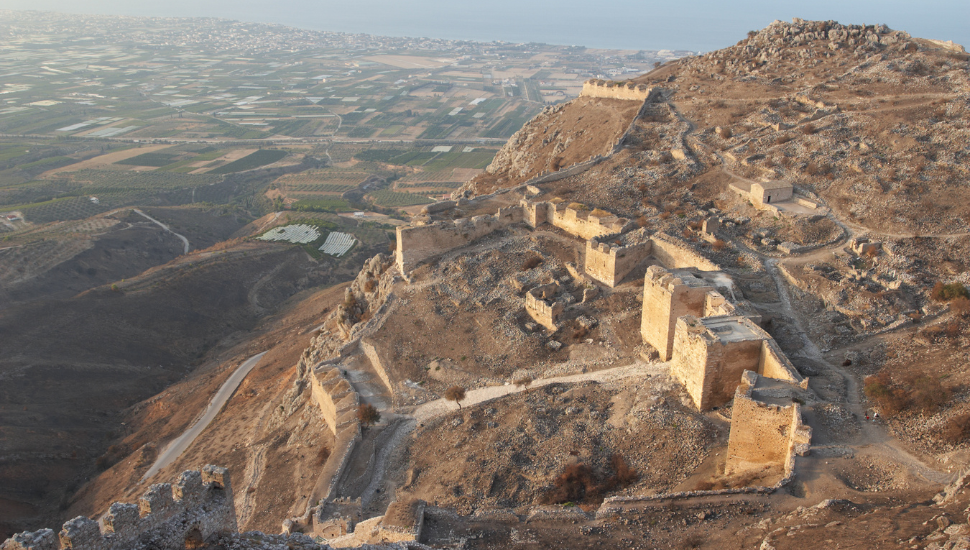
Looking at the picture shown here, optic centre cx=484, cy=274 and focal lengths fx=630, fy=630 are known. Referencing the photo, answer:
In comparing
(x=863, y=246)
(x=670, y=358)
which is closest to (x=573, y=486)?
(x=670, y=358)

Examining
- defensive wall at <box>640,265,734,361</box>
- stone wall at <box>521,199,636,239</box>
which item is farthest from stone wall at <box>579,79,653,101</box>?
defensive wall at <box>640,265,734,361</box>

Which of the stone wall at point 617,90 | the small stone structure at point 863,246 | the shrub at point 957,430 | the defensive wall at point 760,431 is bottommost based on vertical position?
the defensive wall at point 760,431

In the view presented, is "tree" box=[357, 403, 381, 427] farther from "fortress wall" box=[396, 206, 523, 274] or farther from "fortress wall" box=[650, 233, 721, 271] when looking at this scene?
"fortress wall" box=[650, 233, 721, 271]

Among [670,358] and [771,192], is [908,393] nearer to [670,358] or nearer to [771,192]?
[670,358]

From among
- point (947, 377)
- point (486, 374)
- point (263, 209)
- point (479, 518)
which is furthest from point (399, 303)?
point (263, 209)

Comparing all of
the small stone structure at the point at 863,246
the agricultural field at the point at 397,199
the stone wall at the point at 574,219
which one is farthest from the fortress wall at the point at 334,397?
the agricultural field at the point at 397,199

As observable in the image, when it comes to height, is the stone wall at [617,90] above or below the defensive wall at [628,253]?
above

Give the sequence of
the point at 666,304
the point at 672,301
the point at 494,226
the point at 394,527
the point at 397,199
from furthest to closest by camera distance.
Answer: the point at 397,199
the point at 494,226
the point at 666,304
the point at 672,301
the point at 394,527

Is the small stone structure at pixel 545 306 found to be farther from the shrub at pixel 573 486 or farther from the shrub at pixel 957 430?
Result: the shrub at pixel 957 430
